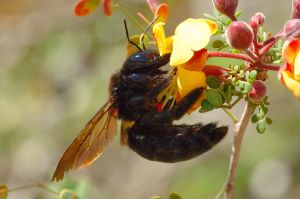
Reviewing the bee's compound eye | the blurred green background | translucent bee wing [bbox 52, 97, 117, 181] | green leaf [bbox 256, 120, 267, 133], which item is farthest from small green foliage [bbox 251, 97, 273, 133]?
the blurred green background

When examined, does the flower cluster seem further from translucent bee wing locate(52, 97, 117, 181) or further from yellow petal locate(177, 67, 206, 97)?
translucent bee wing locate(52, 97, 117, 181)

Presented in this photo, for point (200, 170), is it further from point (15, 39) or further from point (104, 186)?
point (15, 39)

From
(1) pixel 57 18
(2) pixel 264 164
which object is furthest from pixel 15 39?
(2) pixel 264 164

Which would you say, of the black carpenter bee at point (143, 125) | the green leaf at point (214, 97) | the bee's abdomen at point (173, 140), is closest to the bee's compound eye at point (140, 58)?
the black carpenter bee at point (143, 125)

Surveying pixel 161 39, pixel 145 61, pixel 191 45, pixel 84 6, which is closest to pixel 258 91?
pixel 191 45

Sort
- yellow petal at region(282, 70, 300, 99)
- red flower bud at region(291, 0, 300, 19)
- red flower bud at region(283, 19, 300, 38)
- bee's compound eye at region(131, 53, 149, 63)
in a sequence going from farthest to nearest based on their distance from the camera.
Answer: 1. bee's compound eye at region(131, 53, 149, 63)
2. red flower bud at region(291, 0, 300, 19)
3. red flower bud at region(283, 19, 300, 38)
4. yellow petal at region(282, 70, 300, 99)

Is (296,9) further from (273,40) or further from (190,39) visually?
(190,39)

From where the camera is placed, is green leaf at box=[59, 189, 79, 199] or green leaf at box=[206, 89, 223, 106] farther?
green leaf at box=[59, 189, 79, 199]
